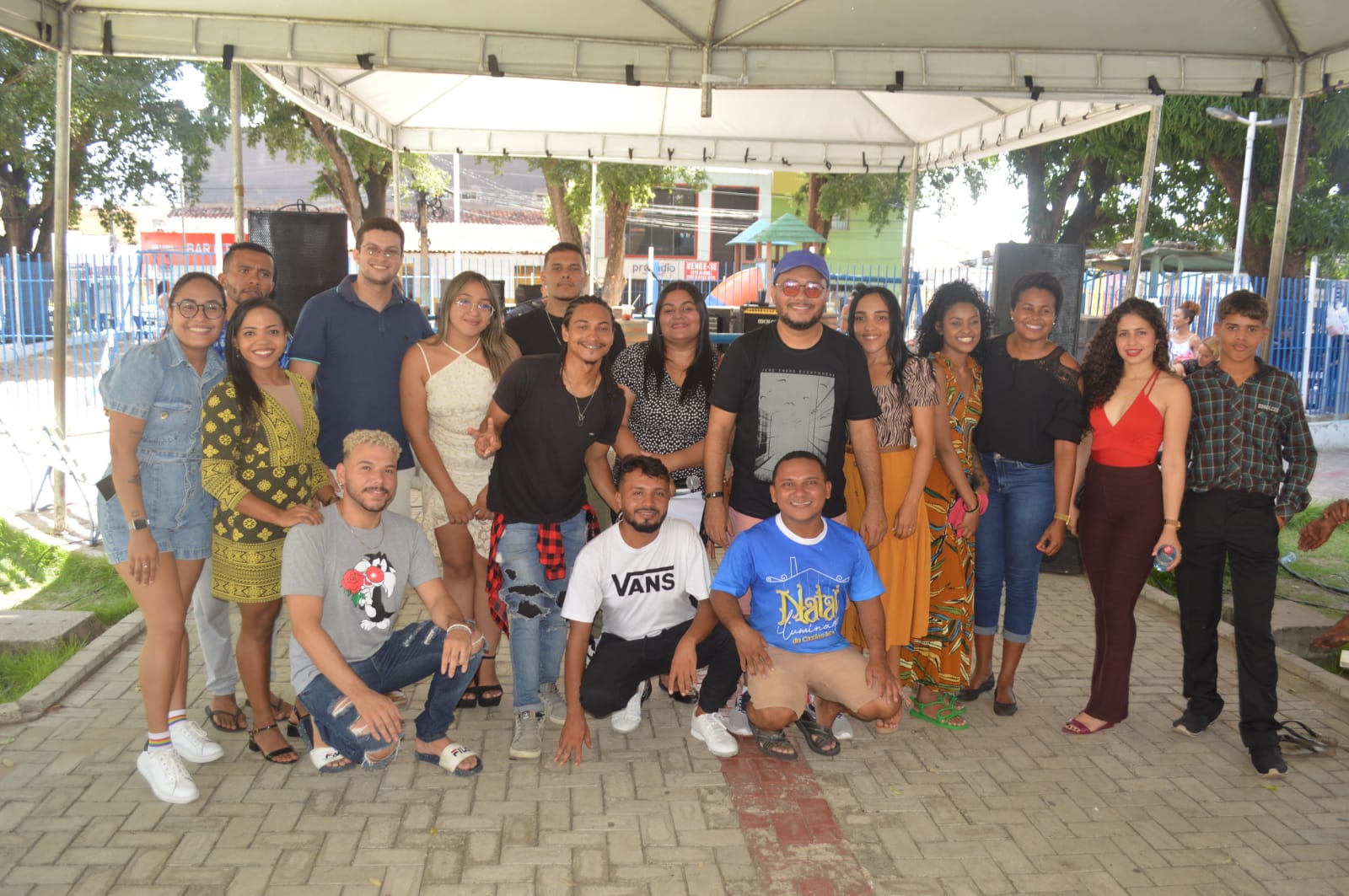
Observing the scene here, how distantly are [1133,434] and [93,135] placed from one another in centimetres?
2330

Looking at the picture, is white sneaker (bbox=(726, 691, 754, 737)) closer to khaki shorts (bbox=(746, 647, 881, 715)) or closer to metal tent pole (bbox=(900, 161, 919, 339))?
khaki shorts (bbox=(746, 647, 881, 715))

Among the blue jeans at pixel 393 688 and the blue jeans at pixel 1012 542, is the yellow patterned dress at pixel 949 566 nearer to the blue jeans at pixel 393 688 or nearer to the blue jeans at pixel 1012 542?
the blue jeans at pixel 1012 542

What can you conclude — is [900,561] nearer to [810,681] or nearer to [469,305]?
[810,681]

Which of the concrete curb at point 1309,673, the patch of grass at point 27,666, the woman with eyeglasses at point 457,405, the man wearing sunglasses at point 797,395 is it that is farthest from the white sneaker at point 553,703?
the concrete curb at point 1309,673

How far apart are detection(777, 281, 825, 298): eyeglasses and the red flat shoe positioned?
7.15 feet

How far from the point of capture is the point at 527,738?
4141 millimetres

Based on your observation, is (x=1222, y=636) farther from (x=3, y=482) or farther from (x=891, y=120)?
(x=3, y=482)

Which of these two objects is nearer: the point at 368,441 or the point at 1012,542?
the point at 368,441

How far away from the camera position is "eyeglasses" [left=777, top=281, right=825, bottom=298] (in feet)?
13.4

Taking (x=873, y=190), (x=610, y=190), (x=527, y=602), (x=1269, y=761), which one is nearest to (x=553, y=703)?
(x=527, y=602)

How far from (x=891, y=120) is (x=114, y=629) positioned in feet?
27.5

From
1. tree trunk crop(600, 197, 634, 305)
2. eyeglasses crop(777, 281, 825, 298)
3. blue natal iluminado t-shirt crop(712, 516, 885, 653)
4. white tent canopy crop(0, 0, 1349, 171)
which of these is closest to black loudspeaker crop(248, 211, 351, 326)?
white tent canopy crop(0, 0, 1349, 171)

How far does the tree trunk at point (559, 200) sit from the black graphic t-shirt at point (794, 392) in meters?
19.1

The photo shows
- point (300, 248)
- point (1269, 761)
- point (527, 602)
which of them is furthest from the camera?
point (300, 248)
